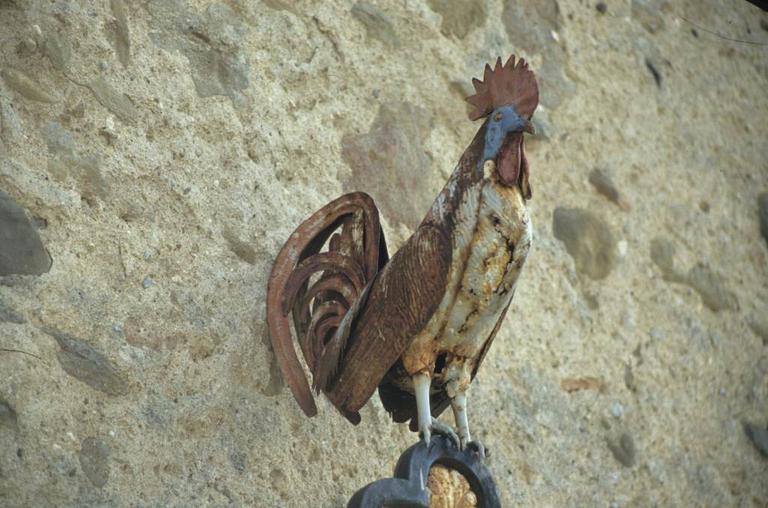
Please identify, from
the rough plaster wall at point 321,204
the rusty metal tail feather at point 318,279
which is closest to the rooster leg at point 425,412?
the rusty metal tail feather at point 318,279

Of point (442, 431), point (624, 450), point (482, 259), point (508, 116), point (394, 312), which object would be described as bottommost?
point (624, 450)

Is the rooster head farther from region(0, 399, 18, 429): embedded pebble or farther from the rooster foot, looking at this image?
region(0, 399, 18, 429): embedded pebble

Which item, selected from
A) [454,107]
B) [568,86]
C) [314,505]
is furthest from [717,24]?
[314,505]

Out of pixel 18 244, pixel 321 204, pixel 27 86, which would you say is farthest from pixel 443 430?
pixel 27 86

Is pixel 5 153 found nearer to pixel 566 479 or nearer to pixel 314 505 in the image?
pixel 314 505

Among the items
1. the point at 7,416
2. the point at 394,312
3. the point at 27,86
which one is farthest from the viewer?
the point at 27,86

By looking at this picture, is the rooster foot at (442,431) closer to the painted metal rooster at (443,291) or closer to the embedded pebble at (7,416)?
the painted metal rooster at (443,291)

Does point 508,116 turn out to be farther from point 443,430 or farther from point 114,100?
point 114,100
